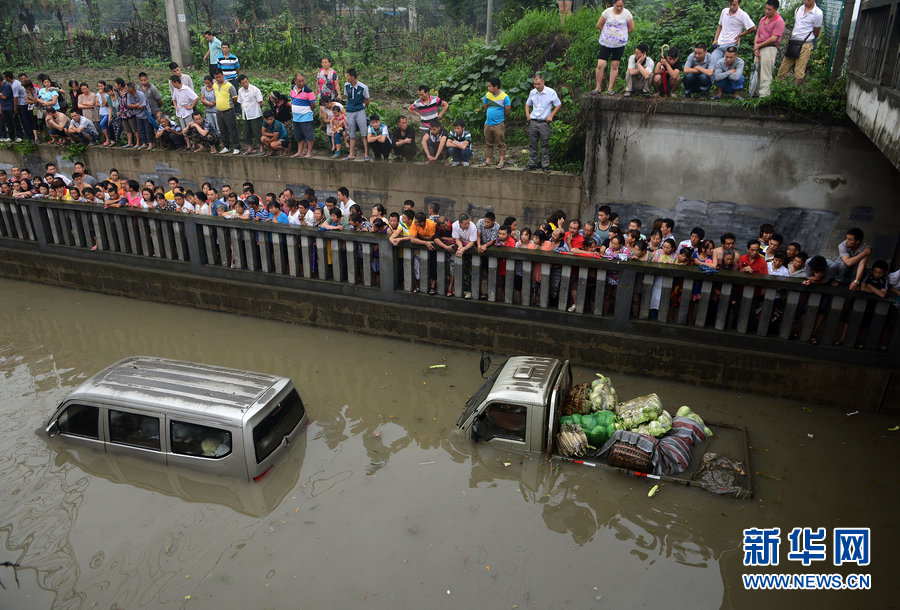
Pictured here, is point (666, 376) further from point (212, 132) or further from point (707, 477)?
point (212, 132)

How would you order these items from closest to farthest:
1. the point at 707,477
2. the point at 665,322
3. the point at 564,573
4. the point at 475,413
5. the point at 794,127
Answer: the point at 564,573
the point at 707,477
the point at 475,413
the point at 665,322
the point at 794,127

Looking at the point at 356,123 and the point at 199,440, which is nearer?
the point at 199,440

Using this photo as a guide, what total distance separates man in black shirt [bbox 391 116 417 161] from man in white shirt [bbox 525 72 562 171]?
254 centimetres

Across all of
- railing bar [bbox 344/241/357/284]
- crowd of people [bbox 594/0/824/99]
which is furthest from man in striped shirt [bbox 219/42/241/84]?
crowd of people [bbox 594/0/824/99]

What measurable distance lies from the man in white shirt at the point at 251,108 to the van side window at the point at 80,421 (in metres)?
8.29

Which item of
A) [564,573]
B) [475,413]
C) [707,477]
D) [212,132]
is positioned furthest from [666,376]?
[212,132]

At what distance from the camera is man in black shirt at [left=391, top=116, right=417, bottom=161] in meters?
13.3

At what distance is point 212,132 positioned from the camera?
15.1 metres

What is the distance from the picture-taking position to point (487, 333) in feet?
32.8

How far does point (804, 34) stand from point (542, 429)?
8.06m

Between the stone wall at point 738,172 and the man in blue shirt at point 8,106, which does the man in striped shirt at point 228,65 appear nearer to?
the man in blue shirt at point 8,106

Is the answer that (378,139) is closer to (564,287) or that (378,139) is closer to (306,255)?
(306,255)

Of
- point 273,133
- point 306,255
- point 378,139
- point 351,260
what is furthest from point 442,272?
point 273,133

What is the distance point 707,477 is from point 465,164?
24.9ft
